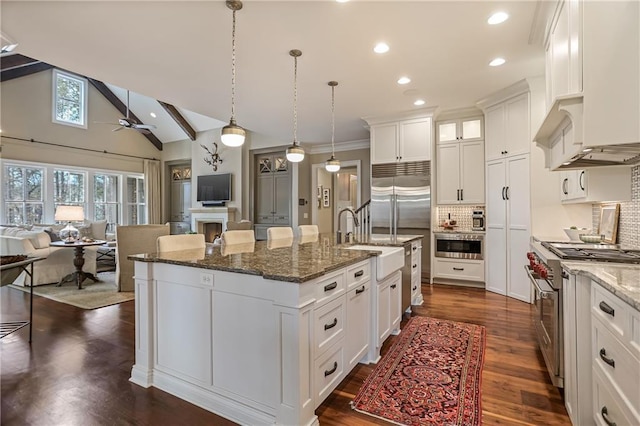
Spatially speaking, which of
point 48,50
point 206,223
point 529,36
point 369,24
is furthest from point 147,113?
point 529,36

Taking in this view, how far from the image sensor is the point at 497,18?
→ 8.73 feet

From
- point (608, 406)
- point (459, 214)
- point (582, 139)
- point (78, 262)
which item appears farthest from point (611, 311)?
point (78, 262)

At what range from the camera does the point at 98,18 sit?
2695mm

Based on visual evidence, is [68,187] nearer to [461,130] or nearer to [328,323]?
[328,323]

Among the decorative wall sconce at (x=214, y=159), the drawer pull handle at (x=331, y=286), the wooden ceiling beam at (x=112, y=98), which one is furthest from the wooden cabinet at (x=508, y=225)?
the wooden ceiling beam at (x=112, y=98)

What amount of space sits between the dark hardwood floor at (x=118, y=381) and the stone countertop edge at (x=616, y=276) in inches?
34.8

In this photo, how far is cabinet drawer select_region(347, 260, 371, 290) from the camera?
209 cm

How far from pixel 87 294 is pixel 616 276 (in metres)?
5.60

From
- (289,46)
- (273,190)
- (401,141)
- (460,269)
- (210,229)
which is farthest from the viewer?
(210,229)

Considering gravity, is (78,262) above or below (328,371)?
above

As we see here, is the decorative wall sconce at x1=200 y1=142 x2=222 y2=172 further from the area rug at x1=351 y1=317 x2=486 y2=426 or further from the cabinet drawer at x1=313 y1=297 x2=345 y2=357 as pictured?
the cabinet drawer at x1=313 y1=297 x2=345 y2=357

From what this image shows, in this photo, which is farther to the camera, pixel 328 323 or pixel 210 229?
pixel 210 229

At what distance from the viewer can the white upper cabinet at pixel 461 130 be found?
197 inches

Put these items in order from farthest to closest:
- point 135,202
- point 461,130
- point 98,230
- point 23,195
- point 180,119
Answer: point 135,202, point 180,119, point 98,230, point 23,195, point 461,130
